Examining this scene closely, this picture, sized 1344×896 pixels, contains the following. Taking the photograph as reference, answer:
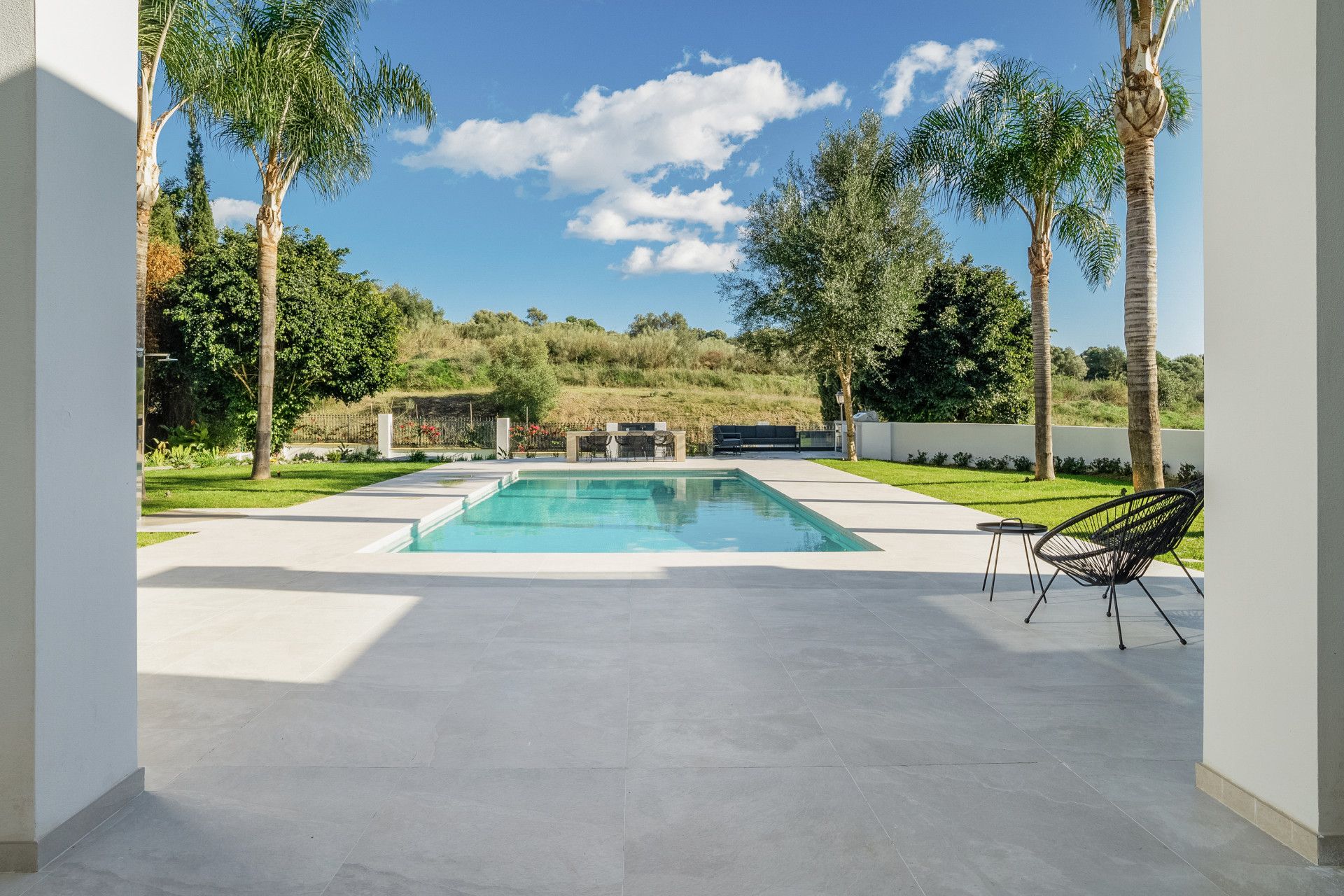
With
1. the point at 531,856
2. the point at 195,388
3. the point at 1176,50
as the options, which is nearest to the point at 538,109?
the point at 195,388

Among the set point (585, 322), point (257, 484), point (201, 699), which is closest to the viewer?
point (201, 699)

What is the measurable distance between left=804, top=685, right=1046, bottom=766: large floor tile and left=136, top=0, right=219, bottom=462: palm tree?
28.2 ft

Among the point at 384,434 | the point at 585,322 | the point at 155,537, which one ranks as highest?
the point at 585,322

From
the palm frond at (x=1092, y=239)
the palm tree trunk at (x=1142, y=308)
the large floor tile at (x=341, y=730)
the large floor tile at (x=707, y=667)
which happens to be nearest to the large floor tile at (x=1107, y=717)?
the large floor tile at (x=707, y=667)

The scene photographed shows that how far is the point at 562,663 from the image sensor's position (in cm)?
357

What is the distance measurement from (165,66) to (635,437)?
10.8 meters

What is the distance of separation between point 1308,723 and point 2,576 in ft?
10.2

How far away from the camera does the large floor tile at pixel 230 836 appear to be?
1.89m

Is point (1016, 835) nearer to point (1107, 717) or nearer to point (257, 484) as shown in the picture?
point (1107, 717)

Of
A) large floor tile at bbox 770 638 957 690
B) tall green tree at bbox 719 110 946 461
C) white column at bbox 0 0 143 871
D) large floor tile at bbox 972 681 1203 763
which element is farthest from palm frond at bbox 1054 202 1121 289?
white column at bbox 0 0 143 871

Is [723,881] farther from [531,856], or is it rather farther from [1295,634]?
[1295,634]

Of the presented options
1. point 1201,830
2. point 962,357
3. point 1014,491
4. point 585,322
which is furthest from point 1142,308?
point 585,322

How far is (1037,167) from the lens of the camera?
37.8 feet

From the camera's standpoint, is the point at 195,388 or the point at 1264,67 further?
the point at 195,388
